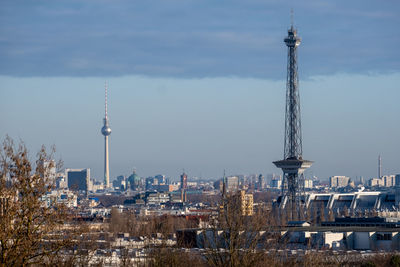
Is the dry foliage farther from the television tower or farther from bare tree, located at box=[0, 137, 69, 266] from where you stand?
the television tower

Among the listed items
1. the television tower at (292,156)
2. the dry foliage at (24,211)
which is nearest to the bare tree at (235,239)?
the dry foliage at (24,211)

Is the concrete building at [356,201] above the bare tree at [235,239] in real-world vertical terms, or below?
below

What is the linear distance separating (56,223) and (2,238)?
176 centimetres

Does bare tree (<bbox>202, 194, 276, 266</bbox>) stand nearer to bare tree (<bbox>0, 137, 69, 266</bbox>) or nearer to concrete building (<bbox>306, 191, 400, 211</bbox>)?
bare tree (<bbox>0, 137, 69, 266</bbox>)

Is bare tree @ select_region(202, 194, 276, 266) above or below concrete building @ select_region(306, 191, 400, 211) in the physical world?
above

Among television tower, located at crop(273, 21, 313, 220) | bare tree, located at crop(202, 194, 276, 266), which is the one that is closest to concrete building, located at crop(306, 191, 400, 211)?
television tower, located at crop(273, 21, 313, 220)

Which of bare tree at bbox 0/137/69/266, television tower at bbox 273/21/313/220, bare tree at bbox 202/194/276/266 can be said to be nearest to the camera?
bare tree at bbox 0/137/69/266

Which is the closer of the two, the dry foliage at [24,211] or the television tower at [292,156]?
the dry foliage at [24,211]

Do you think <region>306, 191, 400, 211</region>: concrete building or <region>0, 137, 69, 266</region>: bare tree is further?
<region>306, 191, 400, 211</region>: concrete building

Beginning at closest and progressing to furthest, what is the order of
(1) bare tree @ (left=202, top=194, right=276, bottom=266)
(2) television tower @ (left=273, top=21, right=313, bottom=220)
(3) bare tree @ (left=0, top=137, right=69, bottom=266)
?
(3) bare tree @ (left=0, top=137, right=69, bottom=266) < (1) bare tree @ (left=202, top=194, right=276, bottom=266) < (2) television tower @ (left=273, top=21, right=313, bottom=220)

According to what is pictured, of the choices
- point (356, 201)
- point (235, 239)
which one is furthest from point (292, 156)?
point (235, 239)

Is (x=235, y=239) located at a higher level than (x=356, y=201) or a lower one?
higher

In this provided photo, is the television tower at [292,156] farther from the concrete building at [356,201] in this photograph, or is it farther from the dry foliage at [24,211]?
the dry foliage at [24,211]

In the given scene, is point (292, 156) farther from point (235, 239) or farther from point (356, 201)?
point (235, 239)
